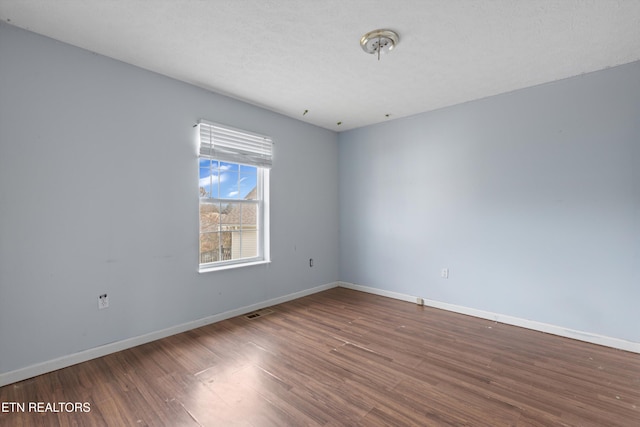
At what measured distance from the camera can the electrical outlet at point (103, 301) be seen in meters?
2.46

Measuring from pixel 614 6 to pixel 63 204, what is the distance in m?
4.28

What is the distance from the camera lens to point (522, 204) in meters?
3.18

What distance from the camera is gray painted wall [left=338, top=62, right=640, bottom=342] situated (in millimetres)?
2684

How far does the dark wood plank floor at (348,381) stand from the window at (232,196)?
3.03 ft

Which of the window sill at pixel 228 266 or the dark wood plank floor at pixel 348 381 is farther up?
the window sill at pixel 228 266

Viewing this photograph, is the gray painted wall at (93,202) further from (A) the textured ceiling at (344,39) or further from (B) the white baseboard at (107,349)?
(A) the textured ceiling at (344,39)

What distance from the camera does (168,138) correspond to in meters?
2.91

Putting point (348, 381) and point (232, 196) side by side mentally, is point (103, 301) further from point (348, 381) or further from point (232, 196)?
point (348, 381)

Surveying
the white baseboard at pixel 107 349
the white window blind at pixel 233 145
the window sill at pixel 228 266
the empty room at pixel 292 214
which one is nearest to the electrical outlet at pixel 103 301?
the empty room at pixel 292 214

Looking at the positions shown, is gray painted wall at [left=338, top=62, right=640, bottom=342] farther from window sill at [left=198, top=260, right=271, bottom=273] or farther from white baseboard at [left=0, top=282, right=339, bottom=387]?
white baseboard at [left=0, top=282, right=339, bottom=387]

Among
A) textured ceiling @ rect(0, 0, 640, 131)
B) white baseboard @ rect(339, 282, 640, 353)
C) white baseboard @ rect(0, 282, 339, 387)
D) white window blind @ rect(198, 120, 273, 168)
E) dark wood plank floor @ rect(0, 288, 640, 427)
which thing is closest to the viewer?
dark wood plank floor @ rect(0, 288, 640, 427)

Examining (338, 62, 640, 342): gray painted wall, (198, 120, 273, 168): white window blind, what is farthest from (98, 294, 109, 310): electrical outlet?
(338, 62, 640, 342): gray painted wall

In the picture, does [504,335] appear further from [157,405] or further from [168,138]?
[168,138]

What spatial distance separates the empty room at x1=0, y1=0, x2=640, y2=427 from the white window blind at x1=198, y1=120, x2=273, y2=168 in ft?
0.10
